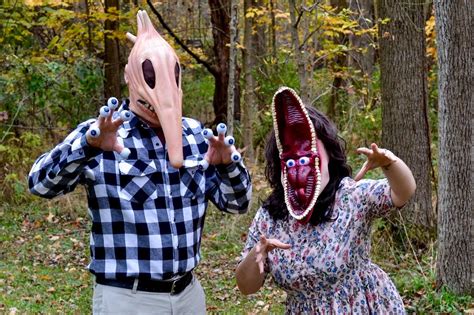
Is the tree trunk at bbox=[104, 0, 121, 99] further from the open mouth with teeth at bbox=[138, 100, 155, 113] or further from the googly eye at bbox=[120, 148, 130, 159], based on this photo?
the googly eye at bbox=[120, 148, 130, 159]

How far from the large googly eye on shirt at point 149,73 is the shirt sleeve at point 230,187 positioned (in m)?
0.44

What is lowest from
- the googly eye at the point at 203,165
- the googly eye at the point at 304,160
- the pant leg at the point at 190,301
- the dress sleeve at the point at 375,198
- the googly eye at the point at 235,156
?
the pant leg at the point at 190,301

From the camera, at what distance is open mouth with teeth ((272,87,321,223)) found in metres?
2.83

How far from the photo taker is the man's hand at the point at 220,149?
2.88m

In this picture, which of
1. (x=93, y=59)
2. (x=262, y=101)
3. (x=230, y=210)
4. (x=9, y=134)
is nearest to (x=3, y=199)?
(x=9, y=134)

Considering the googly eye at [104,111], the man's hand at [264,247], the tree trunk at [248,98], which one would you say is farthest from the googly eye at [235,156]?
the tree trunk at [248,98]

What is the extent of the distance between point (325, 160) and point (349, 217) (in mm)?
247

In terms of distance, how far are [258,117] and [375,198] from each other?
8796 millimetres

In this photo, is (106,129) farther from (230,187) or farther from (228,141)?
(230,187)

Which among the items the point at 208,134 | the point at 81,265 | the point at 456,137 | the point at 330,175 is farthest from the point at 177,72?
the point at 81,265

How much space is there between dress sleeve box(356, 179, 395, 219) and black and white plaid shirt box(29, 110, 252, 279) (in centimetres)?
51

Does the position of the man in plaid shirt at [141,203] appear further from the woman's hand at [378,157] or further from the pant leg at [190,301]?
the woman's hand at [378,157]

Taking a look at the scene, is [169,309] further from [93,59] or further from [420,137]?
[93,59]

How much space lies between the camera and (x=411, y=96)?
22.7 feet
